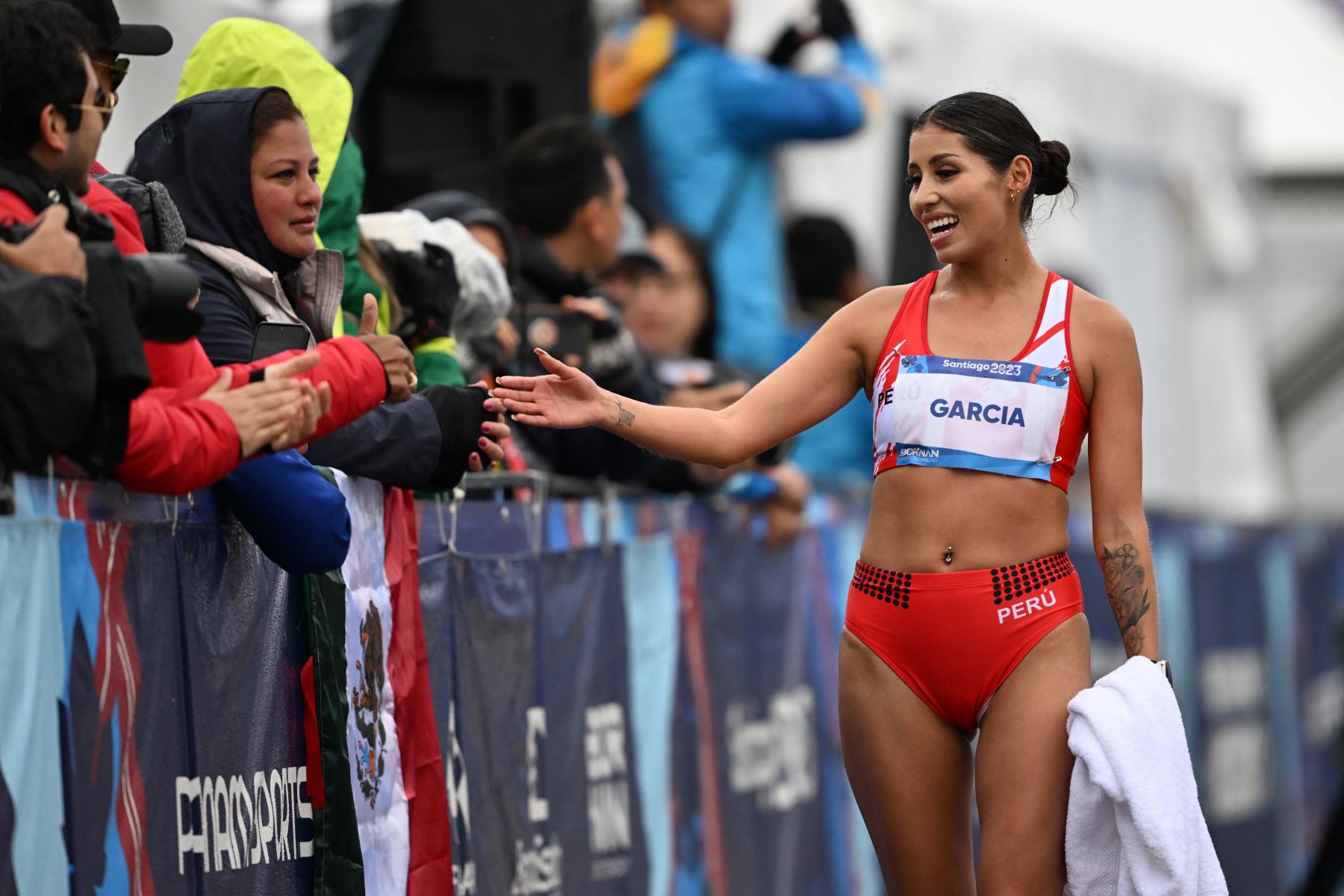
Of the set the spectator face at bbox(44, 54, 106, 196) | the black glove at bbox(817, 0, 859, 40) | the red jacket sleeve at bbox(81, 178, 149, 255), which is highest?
the black glove at bbox(817, 0, 859, 40)

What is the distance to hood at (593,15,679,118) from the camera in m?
8.66

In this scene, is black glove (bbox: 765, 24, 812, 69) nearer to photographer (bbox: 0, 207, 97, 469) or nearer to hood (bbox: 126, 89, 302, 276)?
hood (bbox: 126, 89, 302, 276)

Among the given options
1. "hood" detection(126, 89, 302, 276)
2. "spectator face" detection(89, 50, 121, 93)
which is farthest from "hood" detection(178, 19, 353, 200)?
"spectator face" detection(89, 50, 121, 93)

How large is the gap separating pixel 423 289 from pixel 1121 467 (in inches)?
76.6

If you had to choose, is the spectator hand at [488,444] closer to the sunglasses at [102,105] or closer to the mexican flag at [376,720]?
the mexican flag at [376,720]

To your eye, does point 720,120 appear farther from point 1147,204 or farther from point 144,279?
point 1147,204

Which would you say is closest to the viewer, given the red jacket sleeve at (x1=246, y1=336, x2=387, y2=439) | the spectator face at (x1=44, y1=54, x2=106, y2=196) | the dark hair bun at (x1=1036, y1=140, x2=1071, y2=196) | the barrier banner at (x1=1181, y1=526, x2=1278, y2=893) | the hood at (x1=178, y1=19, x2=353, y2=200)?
the spectator face at (x1=44, y1=54, x2=106, y2=196)

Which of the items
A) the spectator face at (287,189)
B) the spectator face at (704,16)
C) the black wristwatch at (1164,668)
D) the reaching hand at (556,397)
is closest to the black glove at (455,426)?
the reaching hand at (556,397)

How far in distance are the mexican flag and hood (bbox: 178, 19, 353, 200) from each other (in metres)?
0.94

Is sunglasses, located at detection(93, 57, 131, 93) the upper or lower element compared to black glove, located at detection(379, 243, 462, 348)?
upper

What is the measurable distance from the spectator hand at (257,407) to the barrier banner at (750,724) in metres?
3.45

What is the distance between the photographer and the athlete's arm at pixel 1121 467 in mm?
4371

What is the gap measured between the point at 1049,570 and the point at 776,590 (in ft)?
11.7

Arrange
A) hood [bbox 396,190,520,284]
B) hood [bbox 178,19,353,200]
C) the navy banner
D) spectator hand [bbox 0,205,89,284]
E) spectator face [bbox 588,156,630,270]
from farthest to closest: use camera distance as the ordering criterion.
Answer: spectator face [bbox 588,156,630,270]
hood [bbox 396,190,520,284]
hood [bbox 178,19,353,200]
the navy banner
spectator hand [bbox 0,205,89,284]
